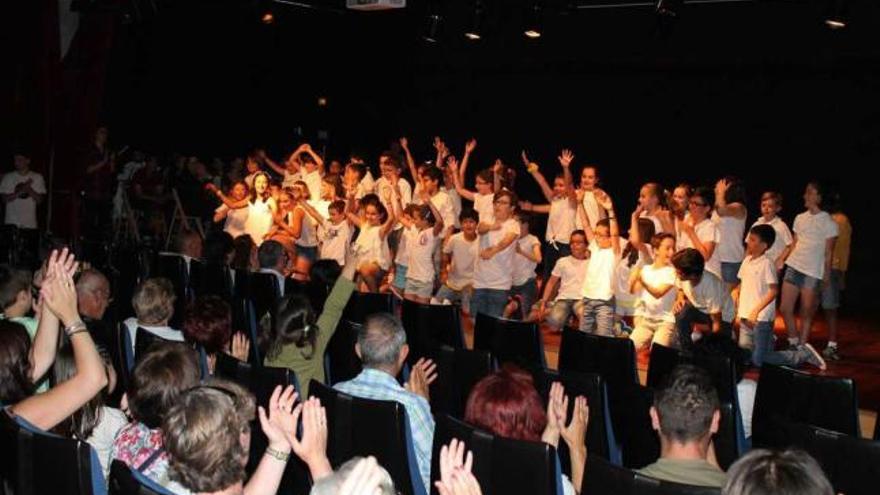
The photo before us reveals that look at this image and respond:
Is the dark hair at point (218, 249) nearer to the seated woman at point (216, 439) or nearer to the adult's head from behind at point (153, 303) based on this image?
the adult's head from behind at point (153, 303)

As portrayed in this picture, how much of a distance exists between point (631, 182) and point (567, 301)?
20.5 ft

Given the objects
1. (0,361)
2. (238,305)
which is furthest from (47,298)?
(238,305)

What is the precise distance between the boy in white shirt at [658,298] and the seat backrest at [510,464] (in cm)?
497

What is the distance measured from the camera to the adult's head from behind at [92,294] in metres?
6.34

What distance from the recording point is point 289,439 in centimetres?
312

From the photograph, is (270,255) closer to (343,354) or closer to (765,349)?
(343,354)

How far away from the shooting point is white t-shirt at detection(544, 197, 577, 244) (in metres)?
11.4

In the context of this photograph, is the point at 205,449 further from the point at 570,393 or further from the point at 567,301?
the point at 567,301

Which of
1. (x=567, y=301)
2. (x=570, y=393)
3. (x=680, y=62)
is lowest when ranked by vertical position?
(x=567, y=301)

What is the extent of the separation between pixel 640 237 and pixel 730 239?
3.63 feet

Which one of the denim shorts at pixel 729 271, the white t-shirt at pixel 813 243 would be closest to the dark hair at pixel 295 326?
the white t-shirt at pixel 813 243

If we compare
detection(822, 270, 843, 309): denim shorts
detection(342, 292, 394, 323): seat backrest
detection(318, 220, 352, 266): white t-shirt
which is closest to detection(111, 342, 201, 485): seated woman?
detection(342, 292, 394, 323): seat backrest

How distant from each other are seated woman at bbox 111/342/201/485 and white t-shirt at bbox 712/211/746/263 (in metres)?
6.72

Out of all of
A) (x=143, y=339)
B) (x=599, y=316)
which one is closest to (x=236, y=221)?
(x=599, y=316)
